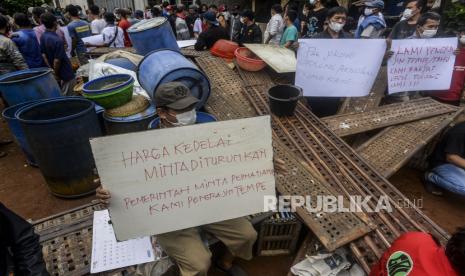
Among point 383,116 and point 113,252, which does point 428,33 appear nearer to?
point 383,116

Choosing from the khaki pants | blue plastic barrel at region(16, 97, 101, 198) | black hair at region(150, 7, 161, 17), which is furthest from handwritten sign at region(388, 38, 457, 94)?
black hair at region(150, 7, 161, 17)

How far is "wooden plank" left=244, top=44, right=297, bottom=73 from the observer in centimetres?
435

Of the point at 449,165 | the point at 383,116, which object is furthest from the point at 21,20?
the point at 449,165

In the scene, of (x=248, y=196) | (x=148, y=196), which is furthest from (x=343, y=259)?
(x=148, y=196)

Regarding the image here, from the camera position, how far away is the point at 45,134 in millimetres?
3047

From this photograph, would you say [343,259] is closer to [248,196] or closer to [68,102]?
[248,196]

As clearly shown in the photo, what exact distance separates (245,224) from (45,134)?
2391 mm

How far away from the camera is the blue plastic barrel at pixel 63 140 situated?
3055 mm

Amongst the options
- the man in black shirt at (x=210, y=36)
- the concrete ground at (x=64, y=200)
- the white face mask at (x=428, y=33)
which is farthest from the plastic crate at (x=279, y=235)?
the man in black shirt at (x=210, y=36)

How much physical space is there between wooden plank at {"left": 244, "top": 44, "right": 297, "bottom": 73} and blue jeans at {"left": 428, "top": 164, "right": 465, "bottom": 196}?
7.95 feet

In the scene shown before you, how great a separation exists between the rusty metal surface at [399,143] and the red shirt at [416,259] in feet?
4.80

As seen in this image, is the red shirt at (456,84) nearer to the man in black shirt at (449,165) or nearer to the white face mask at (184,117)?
the man in black shirt at (449,165)

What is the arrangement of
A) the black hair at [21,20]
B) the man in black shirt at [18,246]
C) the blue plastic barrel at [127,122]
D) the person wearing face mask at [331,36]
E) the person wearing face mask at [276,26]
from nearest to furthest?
the man in black shirt at [18,246]
the blue plastic barrel at [127,122]
the person wearing face mask at [331,36]
the black hair at [21,20]
the person wearing face mask at [276,26]

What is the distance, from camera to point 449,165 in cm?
364
